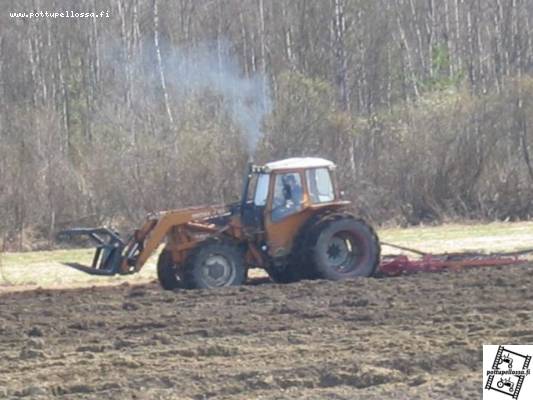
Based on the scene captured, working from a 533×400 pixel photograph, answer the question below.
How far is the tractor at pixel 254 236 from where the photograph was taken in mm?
19266

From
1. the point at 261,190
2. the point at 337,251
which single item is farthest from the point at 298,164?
the point at 337,251

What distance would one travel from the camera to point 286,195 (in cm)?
1958

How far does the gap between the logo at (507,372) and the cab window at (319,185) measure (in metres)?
7.36

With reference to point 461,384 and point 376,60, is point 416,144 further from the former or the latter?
point 461,384

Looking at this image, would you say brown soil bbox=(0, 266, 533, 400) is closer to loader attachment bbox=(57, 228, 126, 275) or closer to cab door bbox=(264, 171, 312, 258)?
loader attachment bbox=(57, 228, 126, 275)

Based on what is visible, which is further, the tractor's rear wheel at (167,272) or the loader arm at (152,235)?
the tractor's rear wheel at (167,272)

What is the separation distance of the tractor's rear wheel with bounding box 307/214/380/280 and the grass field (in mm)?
3934

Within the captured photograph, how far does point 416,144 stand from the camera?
1368 inches

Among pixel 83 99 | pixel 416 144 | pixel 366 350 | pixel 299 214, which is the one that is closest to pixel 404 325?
pixel 366 350

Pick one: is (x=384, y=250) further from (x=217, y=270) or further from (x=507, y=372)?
(x=507, y=372)

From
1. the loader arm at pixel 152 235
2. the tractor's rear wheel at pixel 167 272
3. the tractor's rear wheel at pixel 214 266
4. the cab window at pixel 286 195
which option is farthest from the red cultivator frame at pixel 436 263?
the tractor's rear wheel at pixel 167 272

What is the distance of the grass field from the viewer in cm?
2305

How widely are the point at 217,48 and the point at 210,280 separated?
2944 centimetres

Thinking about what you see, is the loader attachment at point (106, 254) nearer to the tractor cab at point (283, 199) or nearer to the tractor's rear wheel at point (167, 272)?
the tractor's rear wheel at point (167, 272)
